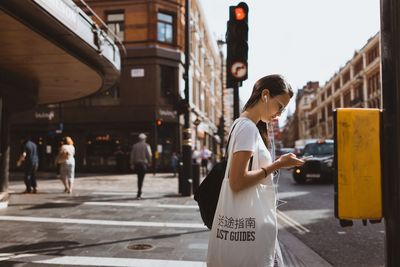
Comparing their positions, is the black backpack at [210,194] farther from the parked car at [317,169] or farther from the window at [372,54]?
the window at [372,54]

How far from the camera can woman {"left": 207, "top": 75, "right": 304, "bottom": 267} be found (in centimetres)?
195

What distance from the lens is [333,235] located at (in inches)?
244

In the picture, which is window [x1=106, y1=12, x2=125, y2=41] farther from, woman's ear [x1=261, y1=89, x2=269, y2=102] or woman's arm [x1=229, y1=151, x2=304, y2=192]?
woman's arm [x1=229, y1=151, x2=304, y2=192]

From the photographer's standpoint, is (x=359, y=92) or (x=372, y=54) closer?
(x=372, y=54)

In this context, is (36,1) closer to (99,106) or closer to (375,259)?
(375,259)

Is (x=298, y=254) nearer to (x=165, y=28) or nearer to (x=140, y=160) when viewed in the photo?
(x=140, y=160)

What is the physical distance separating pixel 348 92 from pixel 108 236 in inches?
2639

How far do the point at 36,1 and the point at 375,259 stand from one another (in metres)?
6.00

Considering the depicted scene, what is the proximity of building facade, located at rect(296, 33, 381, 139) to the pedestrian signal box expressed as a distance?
92.1ft

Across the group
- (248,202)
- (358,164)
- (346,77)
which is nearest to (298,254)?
(358,164)

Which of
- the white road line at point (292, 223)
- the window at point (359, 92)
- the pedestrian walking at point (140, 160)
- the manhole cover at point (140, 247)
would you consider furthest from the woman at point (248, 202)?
the window at point (359, 92)

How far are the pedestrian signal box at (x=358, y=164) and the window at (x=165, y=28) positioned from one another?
23681 mm

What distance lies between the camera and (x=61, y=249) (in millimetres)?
5168

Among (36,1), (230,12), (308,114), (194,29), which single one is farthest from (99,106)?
(308,114)
